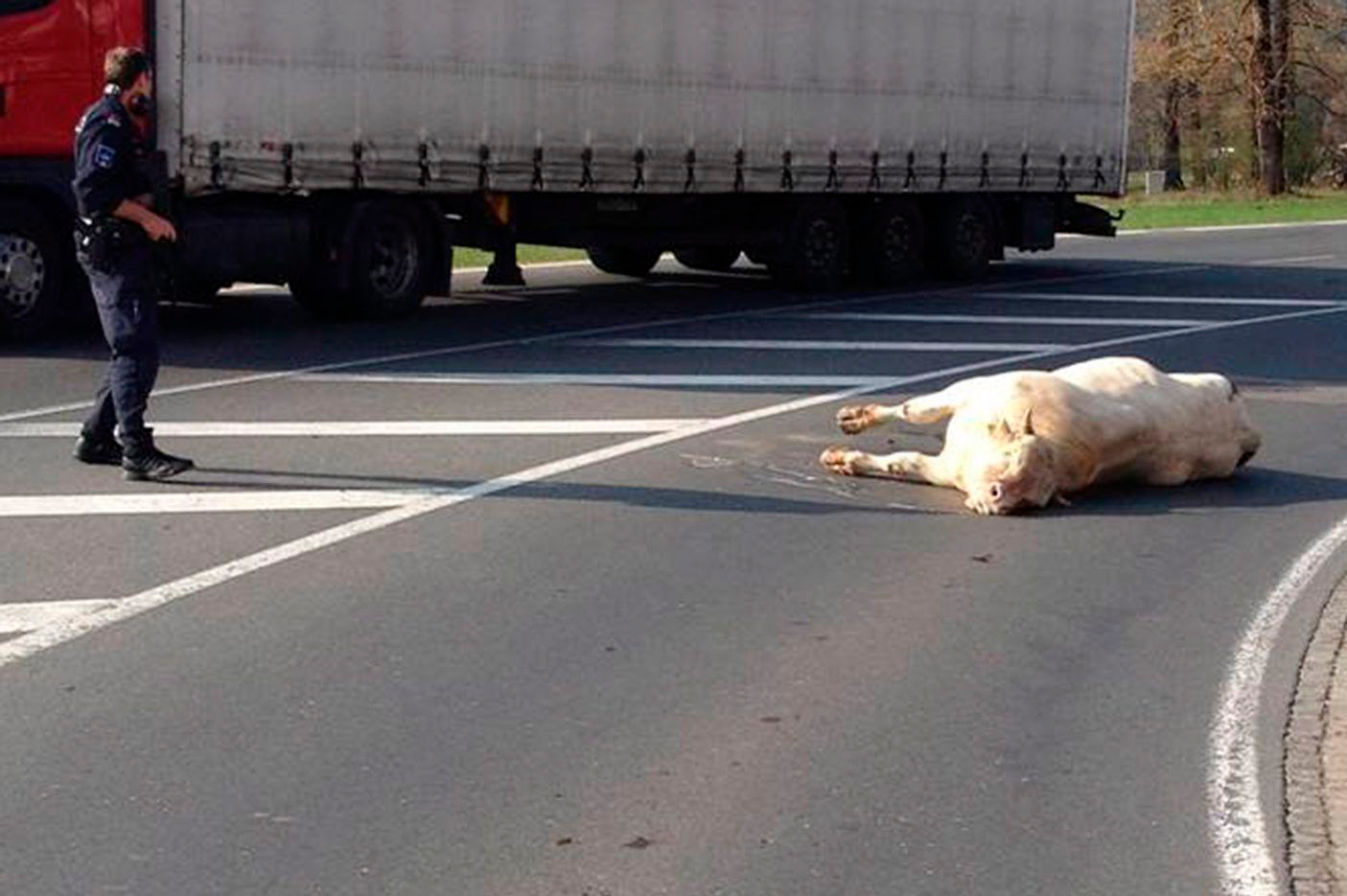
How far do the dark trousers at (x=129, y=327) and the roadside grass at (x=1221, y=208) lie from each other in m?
30.8

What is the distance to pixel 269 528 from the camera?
10.4 meters

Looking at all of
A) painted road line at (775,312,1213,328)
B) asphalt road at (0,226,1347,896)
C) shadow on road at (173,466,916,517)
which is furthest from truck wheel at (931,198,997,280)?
shadow on road at (173,466,916,517)

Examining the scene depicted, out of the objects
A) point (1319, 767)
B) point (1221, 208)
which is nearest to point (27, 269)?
point (1319, 767)

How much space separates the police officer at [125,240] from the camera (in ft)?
37.1

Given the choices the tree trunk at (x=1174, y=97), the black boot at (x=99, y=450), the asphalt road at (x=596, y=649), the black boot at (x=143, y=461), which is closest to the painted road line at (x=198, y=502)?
the asphalt road at (x=596, y=649)

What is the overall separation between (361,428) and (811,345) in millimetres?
6169

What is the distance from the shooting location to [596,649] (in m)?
8.53

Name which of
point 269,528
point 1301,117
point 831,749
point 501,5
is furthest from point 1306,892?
point 1301,117

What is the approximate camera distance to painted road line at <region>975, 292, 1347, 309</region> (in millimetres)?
24047

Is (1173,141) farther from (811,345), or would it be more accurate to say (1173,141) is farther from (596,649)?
(596,649)

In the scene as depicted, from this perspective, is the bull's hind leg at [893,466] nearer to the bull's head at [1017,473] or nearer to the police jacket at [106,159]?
the bull's head at [1017,473]

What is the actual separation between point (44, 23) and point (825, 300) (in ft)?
28.8

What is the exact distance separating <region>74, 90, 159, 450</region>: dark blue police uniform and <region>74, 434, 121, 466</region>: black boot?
0.38 meters

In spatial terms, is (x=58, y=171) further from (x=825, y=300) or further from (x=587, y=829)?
(x=587, y=829)
